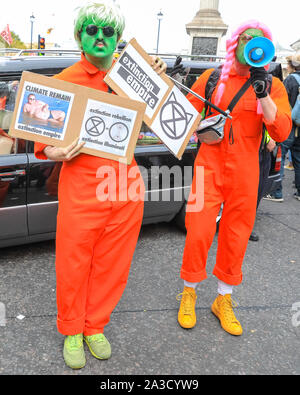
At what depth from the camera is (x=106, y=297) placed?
→ 213cm

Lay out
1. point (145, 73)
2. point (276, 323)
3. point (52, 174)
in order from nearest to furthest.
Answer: point (145, 73), point (276, 323), point (52, 174)

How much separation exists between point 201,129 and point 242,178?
394 millimetres

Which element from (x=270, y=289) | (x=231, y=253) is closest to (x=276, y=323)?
(x=270, y=289)

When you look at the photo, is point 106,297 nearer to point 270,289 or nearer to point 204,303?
point 204,303

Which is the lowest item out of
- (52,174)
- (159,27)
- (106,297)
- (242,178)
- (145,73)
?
(106,297)

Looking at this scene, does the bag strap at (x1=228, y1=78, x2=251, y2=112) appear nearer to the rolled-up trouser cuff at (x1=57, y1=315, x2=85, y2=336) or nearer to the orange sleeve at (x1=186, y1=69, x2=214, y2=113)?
the orange sleeve at (x1=186, y1=69, x2=214, y2=113)

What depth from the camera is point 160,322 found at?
2596 millimetres

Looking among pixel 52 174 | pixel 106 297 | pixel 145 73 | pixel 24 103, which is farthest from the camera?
pixel 52 174

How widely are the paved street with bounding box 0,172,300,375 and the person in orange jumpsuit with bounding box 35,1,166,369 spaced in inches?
8.8

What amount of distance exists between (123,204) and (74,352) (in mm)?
893

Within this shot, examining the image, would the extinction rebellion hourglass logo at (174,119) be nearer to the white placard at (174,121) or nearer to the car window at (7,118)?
the white placard at (174,121)

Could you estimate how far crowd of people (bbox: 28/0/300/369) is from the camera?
1.87 metres

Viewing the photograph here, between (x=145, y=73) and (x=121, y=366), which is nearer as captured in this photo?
(x=145, y=73)

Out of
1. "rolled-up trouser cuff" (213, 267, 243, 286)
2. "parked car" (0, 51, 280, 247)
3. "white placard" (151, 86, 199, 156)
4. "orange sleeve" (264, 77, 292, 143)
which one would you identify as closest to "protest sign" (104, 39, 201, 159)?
"white placard" (151, 86, 199, 156)
